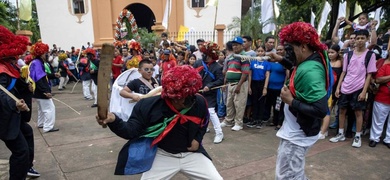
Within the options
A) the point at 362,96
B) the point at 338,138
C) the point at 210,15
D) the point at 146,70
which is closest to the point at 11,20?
the point at 210,15

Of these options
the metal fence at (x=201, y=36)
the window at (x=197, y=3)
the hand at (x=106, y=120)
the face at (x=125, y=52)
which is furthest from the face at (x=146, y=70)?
the window at (x=197, y=3)

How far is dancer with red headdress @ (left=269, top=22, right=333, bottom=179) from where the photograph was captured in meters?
2.42

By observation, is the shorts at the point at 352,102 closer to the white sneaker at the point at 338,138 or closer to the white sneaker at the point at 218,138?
the white sneaker at the point at 338,138

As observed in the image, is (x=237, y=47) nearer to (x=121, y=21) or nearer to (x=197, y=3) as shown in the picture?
(x=121, y=21)

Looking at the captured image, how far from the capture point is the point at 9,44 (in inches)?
140

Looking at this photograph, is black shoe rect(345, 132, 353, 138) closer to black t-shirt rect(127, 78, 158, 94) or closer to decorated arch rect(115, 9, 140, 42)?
black t-shirt rect(127, 78, 158, 94)

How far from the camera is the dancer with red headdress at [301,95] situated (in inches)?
95.3

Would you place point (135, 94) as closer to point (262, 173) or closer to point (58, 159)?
point (58, 159)

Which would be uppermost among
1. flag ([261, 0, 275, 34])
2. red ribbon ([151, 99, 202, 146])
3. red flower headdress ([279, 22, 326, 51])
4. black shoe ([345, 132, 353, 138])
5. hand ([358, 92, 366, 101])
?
flag ([261, 0, 275, 34])

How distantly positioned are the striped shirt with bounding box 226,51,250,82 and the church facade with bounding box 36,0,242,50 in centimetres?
1526

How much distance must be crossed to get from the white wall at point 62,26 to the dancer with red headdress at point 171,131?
66.3 ft

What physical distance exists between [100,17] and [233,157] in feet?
61.9

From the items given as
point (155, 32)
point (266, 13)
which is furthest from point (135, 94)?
point (155, 32)

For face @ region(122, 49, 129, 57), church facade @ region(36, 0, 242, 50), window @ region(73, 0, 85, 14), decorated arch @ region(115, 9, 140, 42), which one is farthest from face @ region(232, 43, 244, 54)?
window @ region(73, 0, 85, 14)
